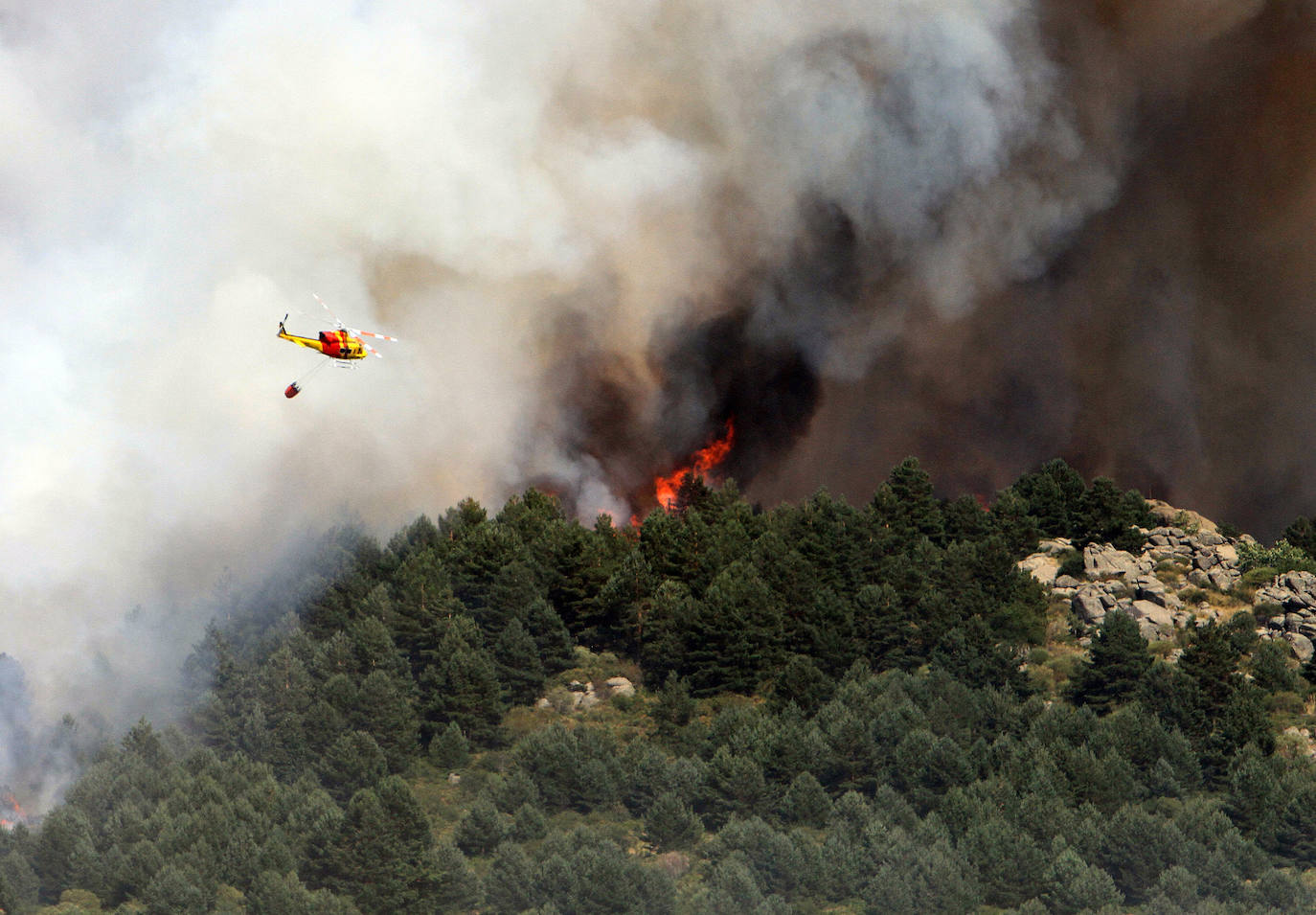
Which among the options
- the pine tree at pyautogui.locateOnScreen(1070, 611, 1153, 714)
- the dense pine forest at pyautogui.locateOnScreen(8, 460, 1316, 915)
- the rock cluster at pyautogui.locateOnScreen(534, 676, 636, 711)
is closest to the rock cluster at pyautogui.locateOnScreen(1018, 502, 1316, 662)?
Answer: the dense pine forest at pyautogui.locateOnScreen(8, 460, 1316, 915)

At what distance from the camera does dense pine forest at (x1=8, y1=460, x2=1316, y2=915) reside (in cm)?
10994

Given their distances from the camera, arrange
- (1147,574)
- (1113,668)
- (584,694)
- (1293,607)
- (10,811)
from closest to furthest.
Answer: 1. (10,811)
2. (1113,668)
3. (584,694)
4. (1293,607)
5. (1147,574)

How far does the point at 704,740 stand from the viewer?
12775 centimetres

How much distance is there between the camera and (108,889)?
4424 inches

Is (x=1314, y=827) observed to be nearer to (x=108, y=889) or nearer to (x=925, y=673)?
(x=925, y=673)

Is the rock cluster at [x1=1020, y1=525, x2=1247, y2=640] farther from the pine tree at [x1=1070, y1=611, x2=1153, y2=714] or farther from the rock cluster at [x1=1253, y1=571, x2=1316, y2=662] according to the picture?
the pine tree at [x1=1070, y1=611, x2=1153, y2=714]

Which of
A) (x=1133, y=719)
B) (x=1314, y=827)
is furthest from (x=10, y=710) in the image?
(x=1314, y=827)

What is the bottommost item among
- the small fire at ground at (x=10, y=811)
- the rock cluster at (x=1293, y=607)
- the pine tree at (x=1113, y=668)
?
the small fire at ground at (x=10, y=811)

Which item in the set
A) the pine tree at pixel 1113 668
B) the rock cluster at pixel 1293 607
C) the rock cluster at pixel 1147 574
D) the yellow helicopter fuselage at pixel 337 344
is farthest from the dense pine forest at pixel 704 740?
the yellow helicopter fuselage at pixel 337 344

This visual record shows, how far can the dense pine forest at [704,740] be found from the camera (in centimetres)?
10994

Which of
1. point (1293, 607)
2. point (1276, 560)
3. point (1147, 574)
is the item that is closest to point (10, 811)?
point (1147, 574)

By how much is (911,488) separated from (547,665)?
33917 mm

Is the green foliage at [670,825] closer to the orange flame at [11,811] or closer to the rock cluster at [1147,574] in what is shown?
the orange flame at [11,811]

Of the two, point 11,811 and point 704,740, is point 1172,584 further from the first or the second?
point 11,811
